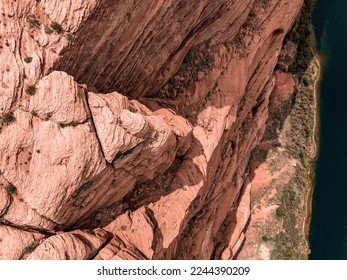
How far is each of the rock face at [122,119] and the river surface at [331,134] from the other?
10.2m

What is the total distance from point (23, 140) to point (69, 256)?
7790mm

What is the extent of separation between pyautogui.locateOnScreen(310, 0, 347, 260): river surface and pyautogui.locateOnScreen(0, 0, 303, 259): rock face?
10.2 metres

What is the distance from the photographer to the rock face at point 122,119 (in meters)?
19.8

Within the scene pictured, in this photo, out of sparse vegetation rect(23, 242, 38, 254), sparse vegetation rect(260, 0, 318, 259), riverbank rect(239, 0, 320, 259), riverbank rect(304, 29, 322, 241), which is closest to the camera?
sparse vegetation rect(23, 242, 38, 254)

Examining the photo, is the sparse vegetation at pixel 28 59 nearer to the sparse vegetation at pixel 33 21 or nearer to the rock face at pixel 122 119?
the rock face at pixel 122 119

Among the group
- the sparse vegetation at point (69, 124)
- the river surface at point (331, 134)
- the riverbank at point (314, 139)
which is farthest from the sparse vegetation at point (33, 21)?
the river surface at point (331, 134)

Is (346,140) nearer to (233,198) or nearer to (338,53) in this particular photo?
(338,53)

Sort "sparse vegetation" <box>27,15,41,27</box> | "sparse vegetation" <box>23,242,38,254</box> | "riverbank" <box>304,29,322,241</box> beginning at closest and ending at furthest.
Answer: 1. "sparse vegetation" <box>27,15,41,27</box>
2. "sparse vegetation" <box>23,242,38,254</box>
3. "riverbank" <box>304,29,322,241</box>

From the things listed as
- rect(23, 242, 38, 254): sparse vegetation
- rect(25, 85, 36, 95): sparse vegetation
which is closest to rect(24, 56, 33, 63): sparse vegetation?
rect(25, 85, 36, 95): sparse vegetation

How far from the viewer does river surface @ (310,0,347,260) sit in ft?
132

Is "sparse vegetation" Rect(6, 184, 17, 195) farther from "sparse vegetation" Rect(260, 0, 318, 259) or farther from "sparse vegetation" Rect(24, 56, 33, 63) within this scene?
"sparse vegetation" Rect(260, 0, 318, 259)

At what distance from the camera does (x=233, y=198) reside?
35375mm

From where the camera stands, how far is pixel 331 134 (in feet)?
135

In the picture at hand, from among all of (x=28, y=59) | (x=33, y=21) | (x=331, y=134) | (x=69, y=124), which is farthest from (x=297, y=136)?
(x=33, y=21)
